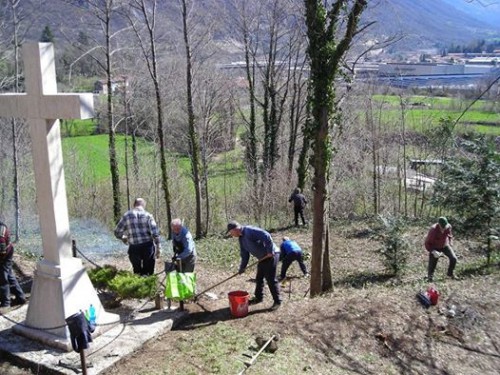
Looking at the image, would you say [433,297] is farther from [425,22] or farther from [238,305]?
[425,22]

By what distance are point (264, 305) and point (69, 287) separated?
10.6 feet

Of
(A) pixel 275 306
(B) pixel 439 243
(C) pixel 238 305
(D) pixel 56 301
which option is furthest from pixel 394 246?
(D) pixel 56 301

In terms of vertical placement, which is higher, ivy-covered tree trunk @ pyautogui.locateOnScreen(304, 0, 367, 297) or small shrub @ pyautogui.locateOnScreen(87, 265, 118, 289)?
ivy-covered tree trunk @ pyautogui.locateOnScreen(304, 0, 367, 297)

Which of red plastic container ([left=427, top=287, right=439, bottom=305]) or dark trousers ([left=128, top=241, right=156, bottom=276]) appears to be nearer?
red plastic container ([left=427, top=287, right=439, bottom=305])

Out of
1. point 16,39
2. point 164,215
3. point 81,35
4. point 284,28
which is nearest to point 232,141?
point 164,215

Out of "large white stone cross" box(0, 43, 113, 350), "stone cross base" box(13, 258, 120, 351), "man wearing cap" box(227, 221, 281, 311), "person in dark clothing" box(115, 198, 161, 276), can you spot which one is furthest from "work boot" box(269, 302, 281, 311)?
"large white stone cross" box(0, 43, 113, 350)

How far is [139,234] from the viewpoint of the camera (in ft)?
27.3

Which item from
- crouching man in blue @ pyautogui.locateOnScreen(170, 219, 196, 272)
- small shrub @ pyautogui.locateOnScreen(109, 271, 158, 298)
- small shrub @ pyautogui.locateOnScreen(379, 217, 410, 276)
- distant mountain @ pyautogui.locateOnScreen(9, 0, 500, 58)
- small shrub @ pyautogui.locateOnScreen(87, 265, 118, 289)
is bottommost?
small shrub @ pyautogui.locateOnScreen(379, 217, 410, 276)

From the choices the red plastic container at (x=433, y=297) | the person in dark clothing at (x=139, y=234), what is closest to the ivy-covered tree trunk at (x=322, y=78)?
the red plastic container at (x=433, y=297)

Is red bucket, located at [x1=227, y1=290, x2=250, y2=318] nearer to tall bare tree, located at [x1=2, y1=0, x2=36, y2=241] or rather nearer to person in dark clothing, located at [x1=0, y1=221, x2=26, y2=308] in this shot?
person in dark clothing, located at [x1=0, y1=221, x2=26, y2=308]

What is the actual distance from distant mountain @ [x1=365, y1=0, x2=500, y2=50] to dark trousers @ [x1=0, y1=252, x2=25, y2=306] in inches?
338

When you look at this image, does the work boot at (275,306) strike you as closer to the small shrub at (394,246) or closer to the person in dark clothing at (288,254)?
the person in dark clothing at (288,254)

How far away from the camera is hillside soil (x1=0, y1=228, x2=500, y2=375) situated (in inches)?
253

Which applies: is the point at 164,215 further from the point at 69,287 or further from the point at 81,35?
the point at 69,287
